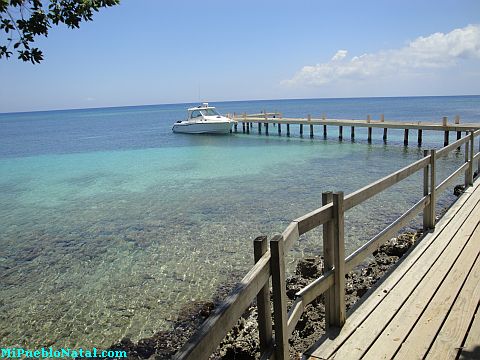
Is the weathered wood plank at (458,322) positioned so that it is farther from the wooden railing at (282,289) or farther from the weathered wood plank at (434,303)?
the wooden railing at (282,289)

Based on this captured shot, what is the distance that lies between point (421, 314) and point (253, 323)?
2.44 m

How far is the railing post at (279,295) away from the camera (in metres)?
2.40

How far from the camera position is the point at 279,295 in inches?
98.3

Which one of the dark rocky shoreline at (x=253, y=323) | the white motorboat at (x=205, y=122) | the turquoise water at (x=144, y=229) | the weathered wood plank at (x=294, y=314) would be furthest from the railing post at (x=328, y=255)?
the white motorboat at (x=205, y=122)

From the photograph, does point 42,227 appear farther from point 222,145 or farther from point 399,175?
point 222,145

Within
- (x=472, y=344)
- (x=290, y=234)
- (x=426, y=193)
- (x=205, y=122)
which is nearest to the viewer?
(x=290, y=234)

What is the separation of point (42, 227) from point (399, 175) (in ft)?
35.5

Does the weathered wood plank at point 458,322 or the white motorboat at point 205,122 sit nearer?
the weathered wood plank at point 458,322

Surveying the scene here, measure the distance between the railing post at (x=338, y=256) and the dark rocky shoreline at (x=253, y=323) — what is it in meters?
1.16

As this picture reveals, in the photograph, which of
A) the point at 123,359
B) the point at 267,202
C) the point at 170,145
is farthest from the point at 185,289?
the point at 170,145

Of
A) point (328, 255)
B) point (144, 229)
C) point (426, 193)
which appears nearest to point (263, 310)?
point (328, 255)

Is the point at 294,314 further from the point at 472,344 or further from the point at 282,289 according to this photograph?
the point at 472,344

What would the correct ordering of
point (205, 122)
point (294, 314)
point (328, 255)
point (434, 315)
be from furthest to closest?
point (205, 122)
point (434, 315)
point (328, 255)
point (294, 314)

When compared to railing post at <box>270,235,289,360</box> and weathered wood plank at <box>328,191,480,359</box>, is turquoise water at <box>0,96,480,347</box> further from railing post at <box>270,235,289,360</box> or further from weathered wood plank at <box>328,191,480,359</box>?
railing post at <box>270,235,289,360</box>
